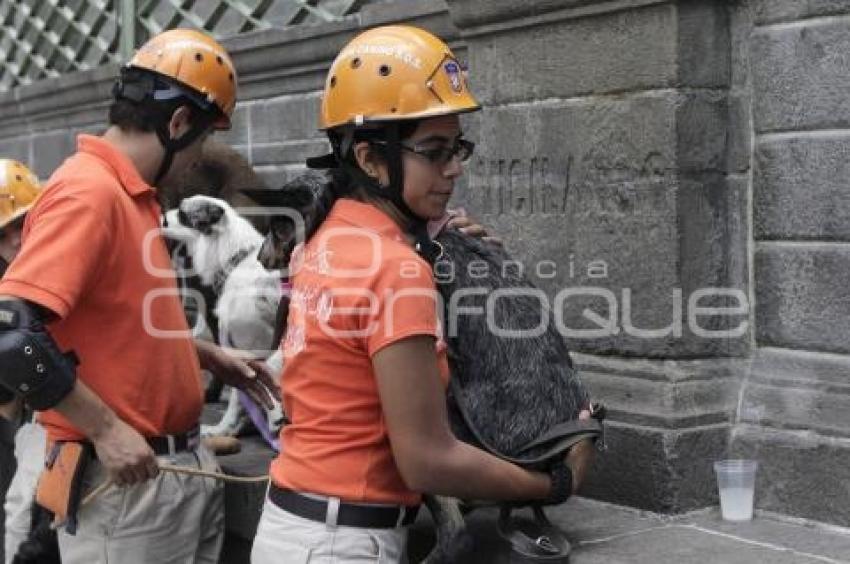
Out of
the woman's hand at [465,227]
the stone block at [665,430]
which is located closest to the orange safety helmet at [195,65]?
the woman's hand at [465,227]

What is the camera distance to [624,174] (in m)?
4.44

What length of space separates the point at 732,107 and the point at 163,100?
80.8 inches

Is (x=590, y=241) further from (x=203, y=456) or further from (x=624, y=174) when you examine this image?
(x=203, y=456)

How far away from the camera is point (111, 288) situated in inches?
134

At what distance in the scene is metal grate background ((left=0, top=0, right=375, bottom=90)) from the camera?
7641 millimetres

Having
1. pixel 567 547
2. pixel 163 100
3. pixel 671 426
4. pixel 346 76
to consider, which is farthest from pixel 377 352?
pixel 671 426

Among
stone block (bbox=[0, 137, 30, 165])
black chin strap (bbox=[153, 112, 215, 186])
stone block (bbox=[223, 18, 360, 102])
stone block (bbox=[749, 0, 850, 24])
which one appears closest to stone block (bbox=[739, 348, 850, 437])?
stone block (bbox=[749, 0, 850, 24])

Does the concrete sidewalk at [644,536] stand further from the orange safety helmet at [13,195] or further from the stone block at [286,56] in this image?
the stone block at [286,56]

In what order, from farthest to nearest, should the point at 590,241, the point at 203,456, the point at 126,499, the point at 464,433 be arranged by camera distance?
the point at 590,241 → the point at 203,456 → the point at 126,499 → the point at 464,433

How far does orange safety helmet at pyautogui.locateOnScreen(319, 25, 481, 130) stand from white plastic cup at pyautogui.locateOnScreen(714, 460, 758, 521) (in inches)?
76.2

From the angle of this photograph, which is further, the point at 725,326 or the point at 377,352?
the point at 725,326

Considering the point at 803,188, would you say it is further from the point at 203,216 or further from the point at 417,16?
the point at 203,216

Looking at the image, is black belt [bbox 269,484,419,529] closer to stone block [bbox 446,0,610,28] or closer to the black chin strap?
the black chin strap

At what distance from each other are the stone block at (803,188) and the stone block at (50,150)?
22.2 feet
